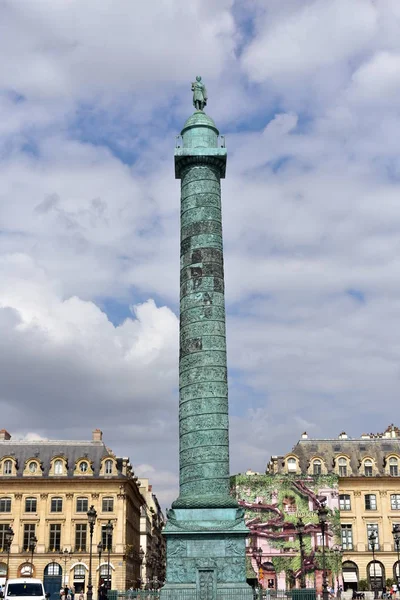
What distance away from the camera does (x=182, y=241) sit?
27.0 meters

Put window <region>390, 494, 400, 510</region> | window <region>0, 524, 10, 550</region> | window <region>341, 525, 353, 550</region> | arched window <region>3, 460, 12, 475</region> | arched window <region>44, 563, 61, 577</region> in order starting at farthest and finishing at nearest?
1. window <region>390, 494, 400, 510</region>
2. window <region>341, 525, 353, 550</region>
3. arched window <region>3, 460, 12, 475</region>
4. window <region>0, 524, 10, 550</region>
5. arched window <region>44, 563, 61, 577</region>

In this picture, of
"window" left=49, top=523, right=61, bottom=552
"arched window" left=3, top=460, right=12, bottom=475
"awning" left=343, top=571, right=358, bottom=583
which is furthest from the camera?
"awning" left=343, top=571, right=358, bottom=583

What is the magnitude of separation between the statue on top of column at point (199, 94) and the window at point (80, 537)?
1262 inches

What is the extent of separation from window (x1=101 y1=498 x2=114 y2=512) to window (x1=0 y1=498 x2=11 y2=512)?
621 cm

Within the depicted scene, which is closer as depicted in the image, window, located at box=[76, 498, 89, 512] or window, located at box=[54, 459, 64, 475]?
window, located at box=[76, 498, 89, 512]

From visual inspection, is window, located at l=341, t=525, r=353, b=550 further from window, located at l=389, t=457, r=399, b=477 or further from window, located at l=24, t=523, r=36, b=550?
window, located at l=24, t=523, r=36, b=550

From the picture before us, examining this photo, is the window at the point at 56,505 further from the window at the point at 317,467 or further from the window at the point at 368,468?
the window at the point at 368,468

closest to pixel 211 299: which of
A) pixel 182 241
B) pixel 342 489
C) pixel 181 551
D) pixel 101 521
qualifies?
pixel 182 241

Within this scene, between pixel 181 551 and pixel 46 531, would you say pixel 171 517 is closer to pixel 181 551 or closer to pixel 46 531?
pixel 181 551

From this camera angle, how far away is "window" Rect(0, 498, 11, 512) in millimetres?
51688

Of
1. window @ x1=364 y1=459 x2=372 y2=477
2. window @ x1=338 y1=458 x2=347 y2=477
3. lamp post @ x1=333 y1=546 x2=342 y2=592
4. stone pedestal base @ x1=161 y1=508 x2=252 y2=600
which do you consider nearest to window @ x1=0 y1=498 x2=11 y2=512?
lamp post @ x1=333 y1=546 x2=342 y2=592

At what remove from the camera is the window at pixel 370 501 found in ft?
183

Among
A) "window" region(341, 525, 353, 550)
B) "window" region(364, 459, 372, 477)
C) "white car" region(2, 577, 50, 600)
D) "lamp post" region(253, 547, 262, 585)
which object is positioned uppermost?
"window" region(364, 459, 372, 477)

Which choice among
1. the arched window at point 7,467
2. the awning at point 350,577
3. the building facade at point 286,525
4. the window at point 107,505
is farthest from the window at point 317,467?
the arched window at point 7,467
